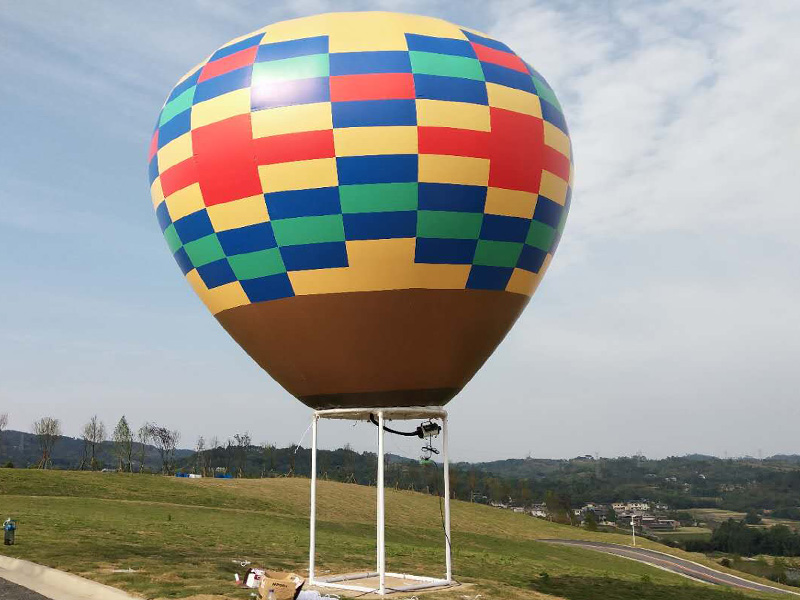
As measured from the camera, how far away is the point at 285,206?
1521 centimetres

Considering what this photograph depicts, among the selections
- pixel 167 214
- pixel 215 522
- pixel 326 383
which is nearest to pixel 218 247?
pixel 167 214

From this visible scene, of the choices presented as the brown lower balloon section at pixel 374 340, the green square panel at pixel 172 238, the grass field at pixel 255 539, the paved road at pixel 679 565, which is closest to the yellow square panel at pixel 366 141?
the brown lower balloon section at pixel 374 340

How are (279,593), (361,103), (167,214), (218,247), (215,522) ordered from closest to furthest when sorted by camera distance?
(279,593) → (361,103) → (218,247) → (167,214) → (215,522)

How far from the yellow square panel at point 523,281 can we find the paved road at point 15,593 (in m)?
11.4

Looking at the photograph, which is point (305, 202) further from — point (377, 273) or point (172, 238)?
point (172, 238)

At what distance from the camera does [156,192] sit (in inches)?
700

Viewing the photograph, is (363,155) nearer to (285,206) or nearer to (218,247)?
(285,206)

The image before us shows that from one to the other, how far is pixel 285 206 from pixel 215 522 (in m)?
33.1

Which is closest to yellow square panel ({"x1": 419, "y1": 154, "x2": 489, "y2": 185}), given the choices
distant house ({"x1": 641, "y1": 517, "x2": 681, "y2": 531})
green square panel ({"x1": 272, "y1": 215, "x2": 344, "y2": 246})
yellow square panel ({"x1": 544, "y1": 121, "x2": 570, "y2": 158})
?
green square panel ({"x1": 272, "y1": 215, "x2": 344, "y2": 246})

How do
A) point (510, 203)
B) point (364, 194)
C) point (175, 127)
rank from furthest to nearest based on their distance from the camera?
point (175, 127) → point (510, 203) → point (364, 194)

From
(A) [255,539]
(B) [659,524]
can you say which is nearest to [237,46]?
(A) [255,539]

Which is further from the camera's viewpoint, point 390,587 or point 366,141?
point 390,587

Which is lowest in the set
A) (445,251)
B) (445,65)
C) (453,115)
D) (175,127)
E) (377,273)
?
(377,273)

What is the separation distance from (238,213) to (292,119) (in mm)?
2192
